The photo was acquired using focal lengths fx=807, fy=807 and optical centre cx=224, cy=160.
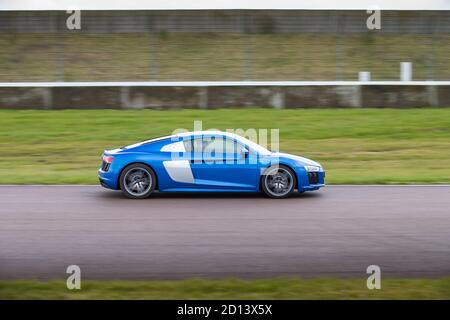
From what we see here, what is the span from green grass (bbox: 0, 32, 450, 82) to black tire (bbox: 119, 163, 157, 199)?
48.6ft

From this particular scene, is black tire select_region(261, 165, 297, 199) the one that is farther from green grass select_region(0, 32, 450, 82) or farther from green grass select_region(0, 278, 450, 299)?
green grass select_region(0, 32, 450, 82)

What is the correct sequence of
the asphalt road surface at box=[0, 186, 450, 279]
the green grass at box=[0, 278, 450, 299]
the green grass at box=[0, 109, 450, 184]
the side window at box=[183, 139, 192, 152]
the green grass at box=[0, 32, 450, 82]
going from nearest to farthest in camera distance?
1. the green grass at box=[0, 278, 450, 299]
2. the asphalt road surface at box=[0, 186, 450, 279]
3. the side window at box=[183, 139, 192, 152]
4. the green grass at box=[0, 109, 450, 184]
5. the green grass at box=[0, 32, 450, 82]

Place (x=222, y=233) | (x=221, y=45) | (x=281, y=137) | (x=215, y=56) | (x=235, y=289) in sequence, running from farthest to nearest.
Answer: (x=221, y=45), (x=215, y=56), (x=281, y=137), (x=222, y=233), (x=235, y=289)

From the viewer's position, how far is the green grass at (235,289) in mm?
6793

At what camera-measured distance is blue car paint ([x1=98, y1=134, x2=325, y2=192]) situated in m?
13.1

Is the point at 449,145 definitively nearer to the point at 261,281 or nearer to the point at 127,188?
the point at 127,188

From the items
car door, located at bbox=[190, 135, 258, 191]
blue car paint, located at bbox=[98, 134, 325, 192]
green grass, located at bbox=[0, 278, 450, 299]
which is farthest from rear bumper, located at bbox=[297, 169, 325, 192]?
green grass, located at bbox=[0, 278, 450, 299]

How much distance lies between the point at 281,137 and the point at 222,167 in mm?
8500

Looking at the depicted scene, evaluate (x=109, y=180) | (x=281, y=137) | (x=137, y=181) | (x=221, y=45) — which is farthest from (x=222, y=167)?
(x=221, y=45)

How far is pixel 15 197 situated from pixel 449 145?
11864 millimetres

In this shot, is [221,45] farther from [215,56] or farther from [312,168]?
[312,168]

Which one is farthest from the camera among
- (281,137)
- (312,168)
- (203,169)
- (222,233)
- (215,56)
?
(215,56)

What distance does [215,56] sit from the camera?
29531 millimetres

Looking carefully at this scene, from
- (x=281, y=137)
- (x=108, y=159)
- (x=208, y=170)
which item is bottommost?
(x=208, y=170)
